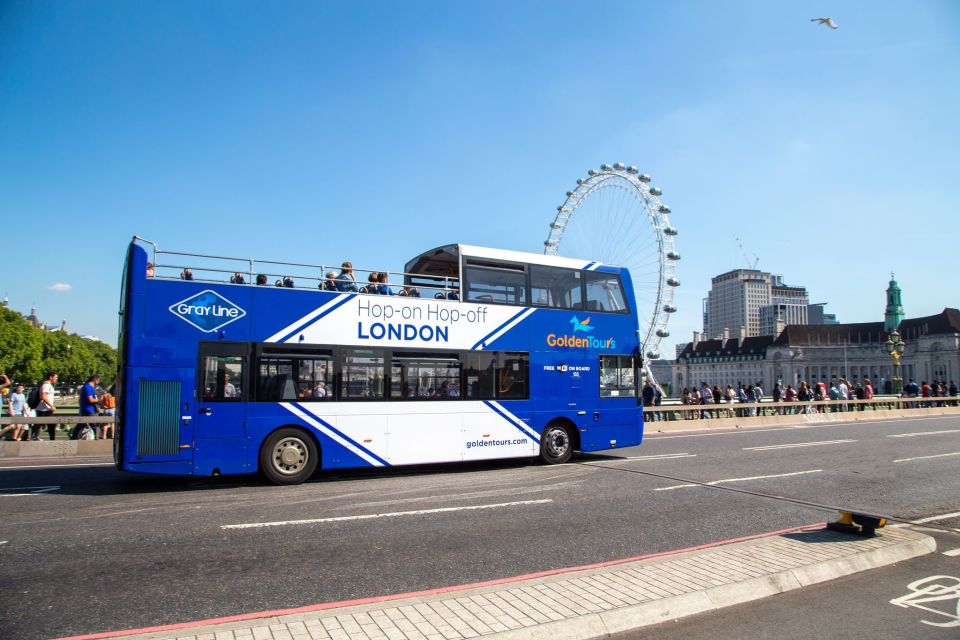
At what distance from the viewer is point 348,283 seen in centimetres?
1263

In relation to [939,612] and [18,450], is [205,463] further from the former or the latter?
[939,612]

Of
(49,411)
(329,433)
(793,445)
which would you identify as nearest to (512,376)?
(329,433)

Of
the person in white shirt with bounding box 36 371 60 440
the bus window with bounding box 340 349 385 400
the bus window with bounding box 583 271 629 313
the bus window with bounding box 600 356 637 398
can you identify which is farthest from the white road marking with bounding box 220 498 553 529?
the person in white shirt with bounding box 36 371 60 440

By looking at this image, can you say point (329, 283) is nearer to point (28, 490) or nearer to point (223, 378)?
point (223, 378)

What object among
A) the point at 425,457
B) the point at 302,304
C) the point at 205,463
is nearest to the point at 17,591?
the point at 205,463

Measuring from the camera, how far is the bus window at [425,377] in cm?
1264

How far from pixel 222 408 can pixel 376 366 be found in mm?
2931

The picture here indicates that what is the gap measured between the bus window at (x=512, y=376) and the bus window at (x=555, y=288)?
1.37m

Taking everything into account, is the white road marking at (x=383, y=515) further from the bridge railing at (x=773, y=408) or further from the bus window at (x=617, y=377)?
the bridge railing at (x=773, y=408)

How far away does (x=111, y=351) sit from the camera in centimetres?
14888

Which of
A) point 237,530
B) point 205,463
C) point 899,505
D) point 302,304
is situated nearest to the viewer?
point 237,530

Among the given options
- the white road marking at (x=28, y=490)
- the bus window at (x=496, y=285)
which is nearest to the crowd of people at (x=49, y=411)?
the white road marking at (x=28, y=490)

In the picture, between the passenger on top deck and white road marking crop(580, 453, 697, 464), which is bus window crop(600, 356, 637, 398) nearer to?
white road marking crop(580, 453, 697, 464)

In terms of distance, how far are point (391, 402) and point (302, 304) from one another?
2603mm
